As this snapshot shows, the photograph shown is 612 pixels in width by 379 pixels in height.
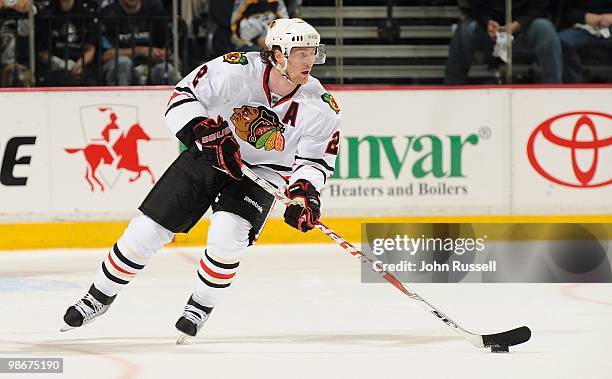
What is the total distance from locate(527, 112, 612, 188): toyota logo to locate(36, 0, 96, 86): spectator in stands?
2.45 meters

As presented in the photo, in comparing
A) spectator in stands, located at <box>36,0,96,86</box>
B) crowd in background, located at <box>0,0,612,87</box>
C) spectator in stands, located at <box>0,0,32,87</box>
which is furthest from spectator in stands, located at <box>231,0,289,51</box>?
spectator in stands, located at <box>0,0,32,87</box>

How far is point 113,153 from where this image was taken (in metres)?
7.15

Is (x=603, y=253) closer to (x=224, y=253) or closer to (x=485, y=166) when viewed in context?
(x=485, y=166)

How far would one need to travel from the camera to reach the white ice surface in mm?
3762

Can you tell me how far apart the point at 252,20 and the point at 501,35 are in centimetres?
141

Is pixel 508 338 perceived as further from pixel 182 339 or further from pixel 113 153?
pixel 113 153

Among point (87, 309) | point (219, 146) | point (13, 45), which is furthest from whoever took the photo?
point (13, 45)

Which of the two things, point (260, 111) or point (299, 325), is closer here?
point (260, 111)

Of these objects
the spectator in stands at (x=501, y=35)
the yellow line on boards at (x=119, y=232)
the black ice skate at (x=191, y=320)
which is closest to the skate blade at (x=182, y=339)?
the black ice skate at (x=191, y=320)

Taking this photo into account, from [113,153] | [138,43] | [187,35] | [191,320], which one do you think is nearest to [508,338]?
[191,320]

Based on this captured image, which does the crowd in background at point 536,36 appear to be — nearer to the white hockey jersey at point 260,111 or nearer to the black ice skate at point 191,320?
the white hockey jersey at point 260,111

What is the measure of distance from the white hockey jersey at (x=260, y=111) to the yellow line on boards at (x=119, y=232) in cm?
276

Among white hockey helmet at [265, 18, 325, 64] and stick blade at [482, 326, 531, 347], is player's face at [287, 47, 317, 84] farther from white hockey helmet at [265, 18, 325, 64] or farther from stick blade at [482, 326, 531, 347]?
stick blade at [482, 326, 531, 347]

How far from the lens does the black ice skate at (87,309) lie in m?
4.32
